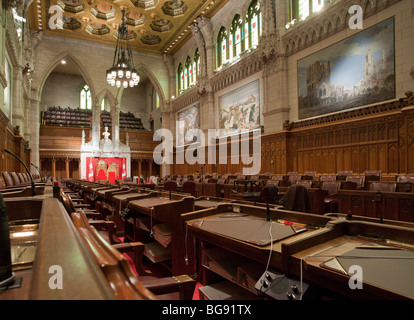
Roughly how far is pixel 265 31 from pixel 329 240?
11492 mm

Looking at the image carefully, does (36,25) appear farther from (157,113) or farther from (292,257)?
(292,257)

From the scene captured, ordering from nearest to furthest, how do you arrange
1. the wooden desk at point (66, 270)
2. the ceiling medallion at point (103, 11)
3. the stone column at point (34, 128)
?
the wooden desk at point (66, 270)
the ceiling medallion at point (103, 11)
the stone column at point (34, 128)

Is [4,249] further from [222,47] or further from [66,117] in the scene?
[66,117]

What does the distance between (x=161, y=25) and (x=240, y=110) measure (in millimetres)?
8592

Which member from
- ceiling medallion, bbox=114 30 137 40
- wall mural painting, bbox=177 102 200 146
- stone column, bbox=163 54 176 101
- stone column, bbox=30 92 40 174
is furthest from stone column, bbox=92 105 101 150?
wall mural painting, bbox=177 102 200 146

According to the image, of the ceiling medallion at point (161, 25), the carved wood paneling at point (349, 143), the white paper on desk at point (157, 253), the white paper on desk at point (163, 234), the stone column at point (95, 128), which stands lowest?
the white paper on desk at point (157, 253)

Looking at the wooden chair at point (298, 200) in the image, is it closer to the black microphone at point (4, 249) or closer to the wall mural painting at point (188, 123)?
the black microphone at point (4, 249)

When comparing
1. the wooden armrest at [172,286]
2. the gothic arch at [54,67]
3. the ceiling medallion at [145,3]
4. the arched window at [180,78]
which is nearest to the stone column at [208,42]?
the ceiling medallion at [145,3]

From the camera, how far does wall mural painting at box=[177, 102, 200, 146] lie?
16.8 meters

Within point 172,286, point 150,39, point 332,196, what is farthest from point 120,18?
point 172,286

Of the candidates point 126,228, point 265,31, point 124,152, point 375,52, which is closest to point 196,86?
point 265,31

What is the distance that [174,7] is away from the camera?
1507 cm

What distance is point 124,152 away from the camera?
19.5 meters

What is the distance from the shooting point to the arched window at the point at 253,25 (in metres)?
12.2
